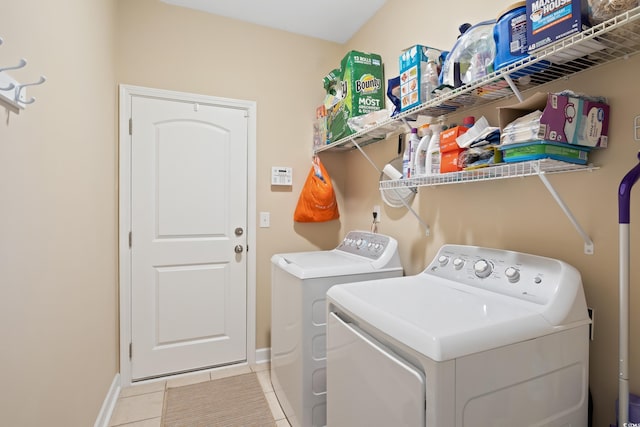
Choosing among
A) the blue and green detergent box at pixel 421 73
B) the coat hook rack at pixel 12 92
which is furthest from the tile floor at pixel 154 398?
the blue and green detergent box at pixel 421 73

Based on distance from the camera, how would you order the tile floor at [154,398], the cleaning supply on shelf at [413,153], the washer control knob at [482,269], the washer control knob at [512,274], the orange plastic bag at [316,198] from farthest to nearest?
the orange plastic bag at [316,198] → the tile floor at [154,398] → the cleaning supply on shelf at [413,153] → the washer control knob at [482,269] → the washer control knob at [512,274]

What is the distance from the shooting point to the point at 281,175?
8.68 ft

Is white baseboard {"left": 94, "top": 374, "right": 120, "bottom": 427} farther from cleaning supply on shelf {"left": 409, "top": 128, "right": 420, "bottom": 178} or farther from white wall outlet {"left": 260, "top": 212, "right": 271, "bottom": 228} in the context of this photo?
cleaning supply on shelf {"left": 409, "top": 128, "right": 420, "bottom": 178}

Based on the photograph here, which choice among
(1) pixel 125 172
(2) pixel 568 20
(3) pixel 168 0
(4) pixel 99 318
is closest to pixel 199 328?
(4) pixel 99 318

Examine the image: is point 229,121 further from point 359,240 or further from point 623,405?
point 623,405

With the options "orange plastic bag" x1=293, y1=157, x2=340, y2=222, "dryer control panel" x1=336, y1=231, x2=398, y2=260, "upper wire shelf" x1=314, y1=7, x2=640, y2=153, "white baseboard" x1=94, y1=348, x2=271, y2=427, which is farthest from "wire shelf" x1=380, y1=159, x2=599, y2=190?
"white baseboard" x1=94, y1=348, x2=271, y2=427

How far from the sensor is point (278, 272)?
2.10 metres

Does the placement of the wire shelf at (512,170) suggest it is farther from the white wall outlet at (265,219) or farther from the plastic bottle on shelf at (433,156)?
the white wall outlet at (265,219)

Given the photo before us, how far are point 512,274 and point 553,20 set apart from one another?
32.1 inches

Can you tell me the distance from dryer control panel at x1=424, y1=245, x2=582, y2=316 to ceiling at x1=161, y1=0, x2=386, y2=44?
1.91 m

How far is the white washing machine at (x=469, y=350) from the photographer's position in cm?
84

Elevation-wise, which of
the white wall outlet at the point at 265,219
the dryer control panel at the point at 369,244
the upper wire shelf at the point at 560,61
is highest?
the upper wire shelf at the point at 560,61

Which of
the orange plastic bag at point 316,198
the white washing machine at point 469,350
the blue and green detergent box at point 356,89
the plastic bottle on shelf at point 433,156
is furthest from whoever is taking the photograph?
the orange plastic bag at point 316,198

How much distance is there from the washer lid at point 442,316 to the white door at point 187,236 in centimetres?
146
